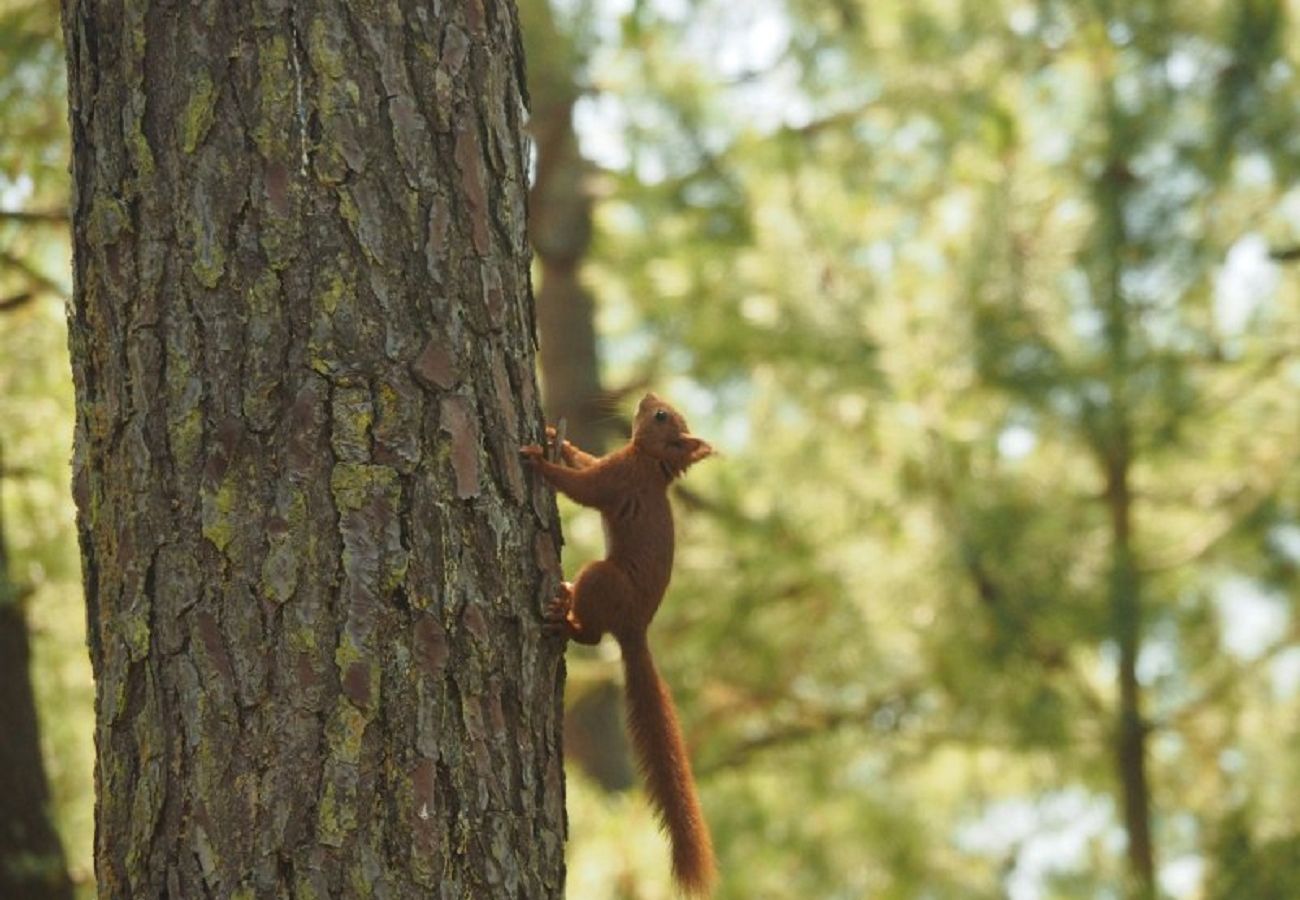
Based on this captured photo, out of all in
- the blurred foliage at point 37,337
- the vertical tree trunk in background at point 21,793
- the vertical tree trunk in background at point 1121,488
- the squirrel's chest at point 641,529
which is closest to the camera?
the squirrel's chest at point 641,529

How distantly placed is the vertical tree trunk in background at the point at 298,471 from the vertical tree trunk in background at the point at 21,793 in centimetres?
176

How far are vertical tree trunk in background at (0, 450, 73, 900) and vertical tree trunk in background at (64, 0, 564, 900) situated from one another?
69.5 inches

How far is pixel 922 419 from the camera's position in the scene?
542 cm

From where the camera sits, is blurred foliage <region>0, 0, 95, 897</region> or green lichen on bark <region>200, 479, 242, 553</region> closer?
green lichen on bark <region>200, 479, 242, 553</region>

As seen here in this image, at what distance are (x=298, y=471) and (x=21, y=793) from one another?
6.85ft

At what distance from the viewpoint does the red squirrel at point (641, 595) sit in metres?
2.24

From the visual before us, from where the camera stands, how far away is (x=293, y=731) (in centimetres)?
180

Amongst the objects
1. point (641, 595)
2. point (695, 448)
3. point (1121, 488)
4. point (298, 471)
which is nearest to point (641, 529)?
point (641, 595)

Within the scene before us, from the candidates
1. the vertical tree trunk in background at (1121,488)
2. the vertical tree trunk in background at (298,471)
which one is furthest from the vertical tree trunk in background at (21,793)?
the vertical tree trunk in background at (1121,488)

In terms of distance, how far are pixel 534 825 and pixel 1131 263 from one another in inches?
140

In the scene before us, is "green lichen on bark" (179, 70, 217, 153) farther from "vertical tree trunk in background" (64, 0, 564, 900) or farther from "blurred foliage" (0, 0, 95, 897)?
"blurred foliage" (0, 0, 95, 897)

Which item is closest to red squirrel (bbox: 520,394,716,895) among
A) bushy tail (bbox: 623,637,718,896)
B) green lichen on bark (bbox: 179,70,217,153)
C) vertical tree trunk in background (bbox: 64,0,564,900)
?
bushy tail (bbox: 623,637,718,896)

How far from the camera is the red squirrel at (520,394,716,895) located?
7.36 ft

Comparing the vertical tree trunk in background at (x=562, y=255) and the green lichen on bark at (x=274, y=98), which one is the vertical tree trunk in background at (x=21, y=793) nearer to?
the green lichen on bark at (x=274, y=98)
